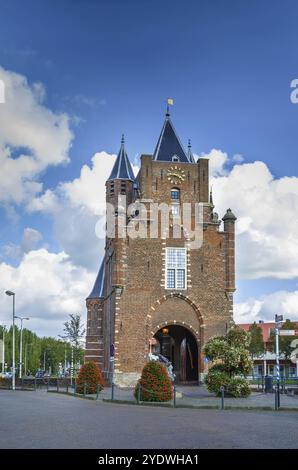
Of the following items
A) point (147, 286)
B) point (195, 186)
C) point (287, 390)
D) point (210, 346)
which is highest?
point (195, 186)

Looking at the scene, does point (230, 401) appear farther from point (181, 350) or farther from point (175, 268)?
point (181, 350)

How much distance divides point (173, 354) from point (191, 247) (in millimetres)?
12559

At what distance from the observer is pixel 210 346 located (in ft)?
100

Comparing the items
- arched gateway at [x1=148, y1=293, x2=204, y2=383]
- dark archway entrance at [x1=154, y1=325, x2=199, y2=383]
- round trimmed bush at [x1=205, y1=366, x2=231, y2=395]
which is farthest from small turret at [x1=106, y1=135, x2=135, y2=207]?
round trimmed bush at [x1=205, y1=366, x2=231, y2=395]

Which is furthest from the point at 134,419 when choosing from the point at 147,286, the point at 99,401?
the point at 147,286

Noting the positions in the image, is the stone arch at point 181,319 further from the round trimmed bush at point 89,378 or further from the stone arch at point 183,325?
the round trimmed bush at point 89,378

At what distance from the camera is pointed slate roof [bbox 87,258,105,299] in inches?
2280

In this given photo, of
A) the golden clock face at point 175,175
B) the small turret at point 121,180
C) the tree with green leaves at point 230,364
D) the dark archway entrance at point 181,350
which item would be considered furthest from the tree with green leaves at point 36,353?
the tree with green leaves at point 230,364

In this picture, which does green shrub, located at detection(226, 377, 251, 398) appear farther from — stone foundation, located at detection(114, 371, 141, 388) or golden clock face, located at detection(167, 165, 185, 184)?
golden clock face, located at detection(167, 165, 185, 184)

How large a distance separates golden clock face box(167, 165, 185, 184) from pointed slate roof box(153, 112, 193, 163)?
1.09 metres

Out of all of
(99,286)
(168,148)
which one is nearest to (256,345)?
(99,286)

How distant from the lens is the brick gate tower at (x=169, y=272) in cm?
4294

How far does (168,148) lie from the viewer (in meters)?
48.2
